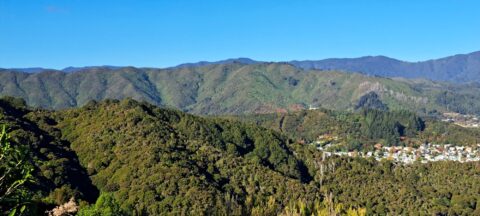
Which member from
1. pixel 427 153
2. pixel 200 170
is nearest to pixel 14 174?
pixel 200 170

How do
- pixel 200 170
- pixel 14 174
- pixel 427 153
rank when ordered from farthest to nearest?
pixel 427 153 < pixel 200 170 < pixel 14 174

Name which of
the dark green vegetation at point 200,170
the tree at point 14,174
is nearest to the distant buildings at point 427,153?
the dark green vegetation at point 200,170

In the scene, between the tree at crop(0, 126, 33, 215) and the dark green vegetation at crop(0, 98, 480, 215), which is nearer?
the tree at crop(0, 126, 33, 215)

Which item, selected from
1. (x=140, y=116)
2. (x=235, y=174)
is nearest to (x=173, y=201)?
(x=235, y=174)

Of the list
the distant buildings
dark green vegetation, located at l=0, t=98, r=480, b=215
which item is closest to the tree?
dark green vegetation, located at l=0, t=98, r=480, b=215

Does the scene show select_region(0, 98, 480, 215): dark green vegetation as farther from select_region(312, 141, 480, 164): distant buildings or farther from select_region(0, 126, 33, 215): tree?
select_region(312, 141, 480, 164): distant buildings

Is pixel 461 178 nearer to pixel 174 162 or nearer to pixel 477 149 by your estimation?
pixel 174 162

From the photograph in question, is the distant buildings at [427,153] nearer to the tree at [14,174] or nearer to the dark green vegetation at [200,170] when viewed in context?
the dark green vegetation at [200,170]

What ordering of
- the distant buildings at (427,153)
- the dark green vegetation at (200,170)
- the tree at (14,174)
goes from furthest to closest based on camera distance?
the distant buildings at (427,153)
the dark green vegetation at (200,170)
the tree at (14,174)

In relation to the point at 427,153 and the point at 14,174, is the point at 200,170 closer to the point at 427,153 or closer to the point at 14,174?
the point at 14,174
